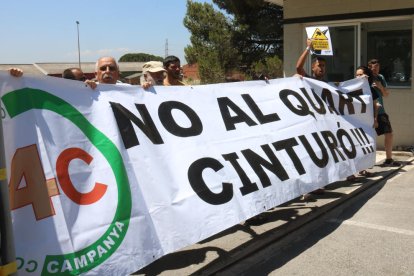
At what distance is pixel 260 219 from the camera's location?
16.6ft

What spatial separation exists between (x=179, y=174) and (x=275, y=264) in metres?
1.20

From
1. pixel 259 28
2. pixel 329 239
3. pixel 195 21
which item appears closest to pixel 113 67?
pixel 329 239

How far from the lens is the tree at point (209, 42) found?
19.9 m

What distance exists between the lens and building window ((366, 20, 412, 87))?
8.77m

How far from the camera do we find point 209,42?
21.2 metres

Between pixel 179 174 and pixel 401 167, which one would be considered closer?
pixel 179 174

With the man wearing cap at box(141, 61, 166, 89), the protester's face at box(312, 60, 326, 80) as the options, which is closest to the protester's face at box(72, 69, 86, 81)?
the man wearing cap at box(141, 61, 166, 89)

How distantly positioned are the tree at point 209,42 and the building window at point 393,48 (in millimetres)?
10062

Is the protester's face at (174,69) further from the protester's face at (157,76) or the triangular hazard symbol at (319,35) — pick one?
the triangular hazard symbol at (319,35)

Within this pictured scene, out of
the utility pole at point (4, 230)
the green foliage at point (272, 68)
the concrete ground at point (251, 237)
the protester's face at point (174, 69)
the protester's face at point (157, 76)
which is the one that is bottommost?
the concrete ground at point (251, 237)

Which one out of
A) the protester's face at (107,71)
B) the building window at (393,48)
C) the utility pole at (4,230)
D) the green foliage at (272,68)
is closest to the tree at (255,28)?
the green foliage at (272,68)

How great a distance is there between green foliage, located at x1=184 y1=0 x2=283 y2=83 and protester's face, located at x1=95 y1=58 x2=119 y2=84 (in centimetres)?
1467

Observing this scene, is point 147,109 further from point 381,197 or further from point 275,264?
point 381,197

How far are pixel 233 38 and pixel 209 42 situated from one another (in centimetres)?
145
